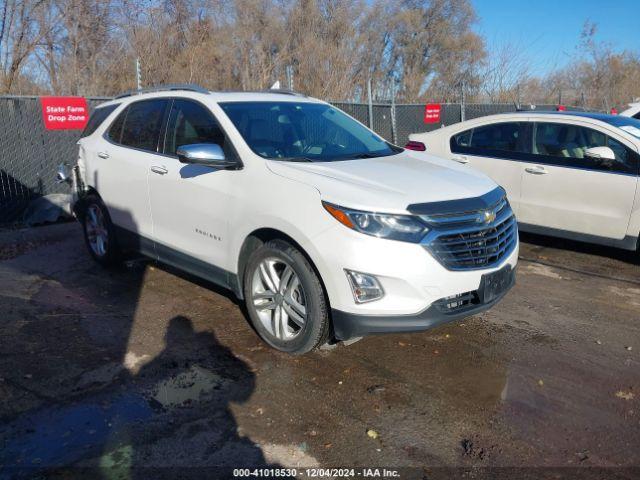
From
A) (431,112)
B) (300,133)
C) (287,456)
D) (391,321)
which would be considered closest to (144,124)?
(300,133)

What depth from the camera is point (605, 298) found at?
5254 mm

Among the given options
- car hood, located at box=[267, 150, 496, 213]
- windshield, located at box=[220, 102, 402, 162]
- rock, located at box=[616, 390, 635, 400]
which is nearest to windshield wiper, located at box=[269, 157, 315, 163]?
windshield, located at box=[220, 102, 402, 162]

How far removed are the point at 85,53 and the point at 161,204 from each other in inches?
481

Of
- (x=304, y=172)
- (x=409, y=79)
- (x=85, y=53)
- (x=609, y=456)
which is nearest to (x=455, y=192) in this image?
(x=304, y=172)

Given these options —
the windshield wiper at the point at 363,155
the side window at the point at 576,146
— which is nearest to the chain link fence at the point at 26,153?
the windshield wiper at the point at 363,155

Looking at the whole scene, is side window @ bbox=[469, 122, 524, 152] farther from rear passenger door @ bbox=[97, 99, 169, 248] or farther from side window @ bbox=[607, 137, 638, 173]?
rear passenger door @ bbox=[97, 99, 169, 248]

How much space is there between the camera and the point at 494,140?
7070 mm

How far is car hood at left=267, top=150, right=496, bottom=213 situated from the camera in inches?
138

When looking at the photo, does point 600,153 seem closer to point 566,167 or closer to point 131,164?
point 566,167

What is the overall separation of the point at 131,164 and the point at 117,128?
2.10 ft

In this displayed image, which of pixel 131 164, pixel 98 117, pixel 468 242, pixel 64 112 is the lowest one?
pixel 468 242

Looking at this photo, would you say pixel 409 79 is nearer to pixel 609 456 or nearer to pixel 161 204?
pixel 161 204

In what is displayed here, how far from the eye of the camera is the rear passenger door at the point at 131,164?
5047 mm

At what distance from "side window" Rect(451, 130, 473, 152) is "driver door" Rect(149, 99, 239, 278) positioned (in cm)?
386
